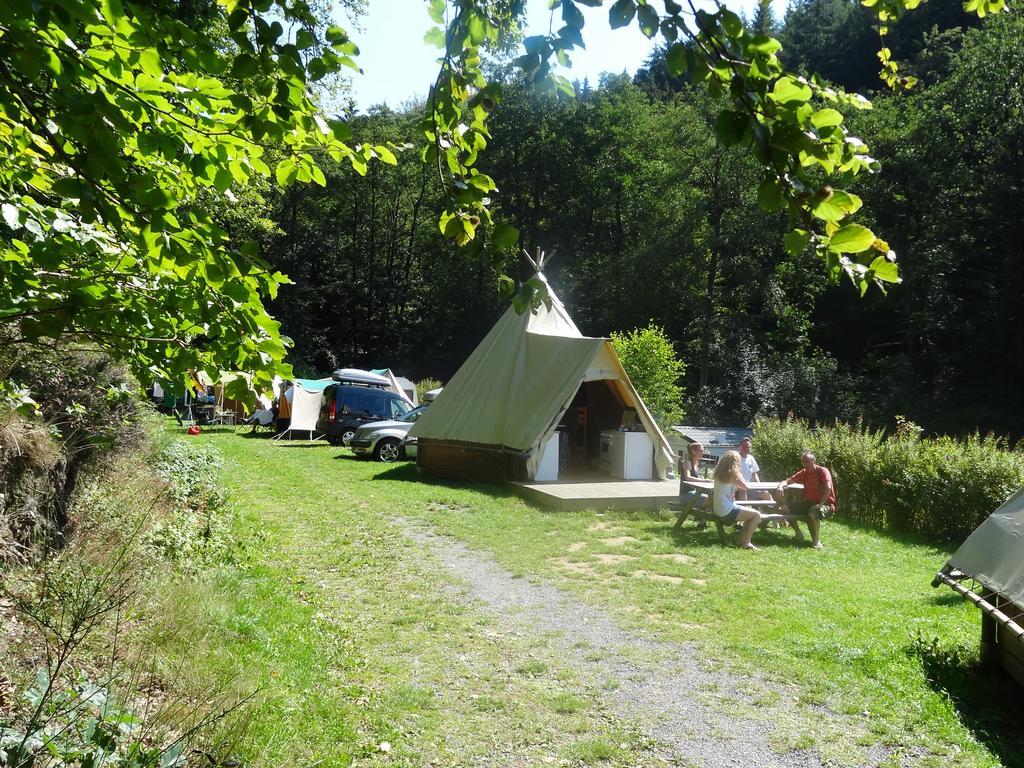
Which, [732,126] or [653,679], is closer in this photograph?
[732,126]

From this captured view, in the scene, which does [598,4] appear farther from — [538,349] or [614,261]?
[614,261]

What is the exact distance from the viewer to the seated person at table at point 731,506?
1030 cm

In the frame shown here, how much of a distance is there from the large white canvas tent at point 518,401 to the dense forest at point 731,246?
5.67 metres

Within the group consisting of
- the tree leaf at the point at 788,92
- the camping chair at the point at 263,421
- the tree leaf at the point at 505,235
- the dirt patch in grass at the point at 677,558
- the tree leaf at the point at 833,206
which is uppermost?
the tree leaf at the point at 788,92

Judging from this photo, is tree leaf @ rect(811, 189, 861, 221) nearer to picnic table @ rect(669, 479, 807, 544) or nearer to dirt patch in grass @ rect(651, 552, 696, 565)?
dirt patch in grass @ rect(651, 552, 696, 565)

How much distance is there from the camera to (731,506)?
34.0 feet

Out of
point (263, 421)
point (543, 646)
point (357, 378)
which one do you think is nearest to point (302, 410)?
point (357, 378)

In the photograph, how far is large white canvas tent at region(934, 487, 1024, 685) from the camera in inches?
212

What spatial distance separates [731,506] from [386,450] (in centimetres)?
1095

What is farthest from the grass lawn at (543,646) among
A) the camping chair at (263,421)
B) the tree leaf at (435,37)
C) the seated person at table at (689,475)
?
the camping chair at (263,421)

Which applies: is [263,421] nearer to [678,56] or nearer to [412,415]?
[412,415]

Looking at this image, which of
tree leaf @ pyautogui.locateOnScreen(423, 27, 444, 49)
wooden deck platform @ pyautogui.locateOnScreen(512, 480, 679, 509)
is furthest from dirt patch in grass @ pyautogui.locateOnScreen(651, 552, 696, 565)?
tree leaf @ pyautogui.locateOnScreen(423, 27, 444, 49)

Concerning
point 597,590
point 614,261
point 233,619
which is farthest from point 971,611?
point 614,261

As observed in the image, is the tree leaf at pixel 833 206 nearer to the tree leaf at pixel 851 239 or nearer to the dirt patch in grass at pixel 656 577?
the tree leaf at pixel 851 239
